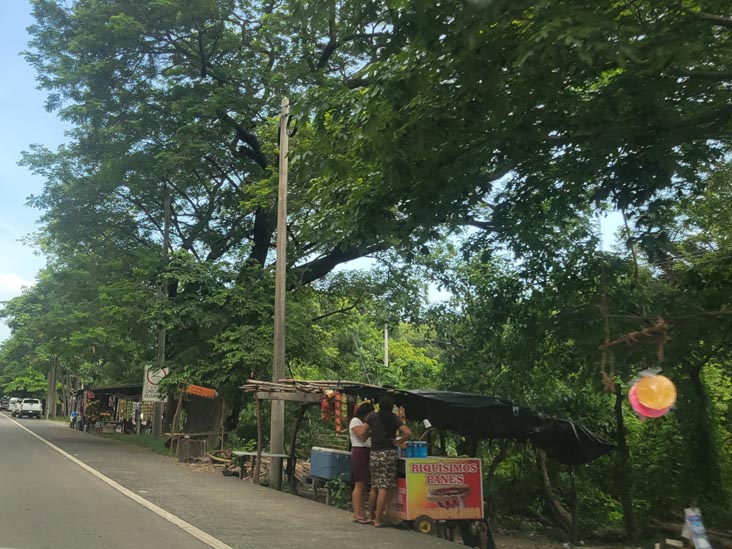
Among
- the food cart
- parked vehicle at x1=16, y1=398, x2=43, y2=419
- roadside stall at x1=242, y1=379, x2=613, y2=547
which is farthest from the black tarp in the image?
parked vehicle at x1=16, y1=398, x2=43, y2=419

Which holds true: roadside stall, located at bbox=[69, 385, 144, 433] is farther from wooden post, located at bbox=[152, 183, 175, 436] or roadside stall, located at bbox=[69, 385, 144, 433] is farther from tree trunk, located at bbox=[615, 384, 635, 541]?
tree trunk, located at bbox=[615, 384, 635, 541]

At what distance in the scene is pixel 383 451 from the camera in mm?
8820

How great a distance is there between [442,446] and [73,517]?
6.80 metres

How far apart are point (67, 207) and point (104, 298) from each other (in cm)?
395

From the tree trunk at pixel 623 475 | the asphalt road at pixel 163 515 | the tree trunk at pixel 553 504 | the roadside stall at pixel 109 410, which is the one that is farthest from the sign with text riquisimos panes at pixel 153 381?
the tree trunk at pixel 623 475

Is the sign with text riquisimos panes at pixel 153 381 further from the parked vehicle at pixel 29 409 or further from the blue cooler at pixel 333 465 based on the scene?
the parked vehicle at pixel 29 409

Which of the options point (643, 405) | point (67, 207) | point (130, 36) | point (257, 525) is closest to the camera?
point (643, 405)

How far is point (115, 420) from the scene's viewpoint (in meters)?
39.8

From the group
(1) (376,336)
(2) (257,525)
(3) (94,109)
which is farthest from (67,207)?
(1) (376,336)

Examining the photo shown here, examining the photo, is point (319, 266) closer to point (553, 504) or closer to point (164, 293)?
point (164, 293)

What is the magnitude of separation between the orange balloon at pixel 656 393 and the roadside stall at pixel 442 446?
463cm

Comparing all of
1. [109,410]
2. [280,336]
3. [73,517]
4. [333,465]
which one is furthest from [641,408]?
[109,410]

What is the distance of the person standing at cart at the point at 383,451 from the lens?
8.69m

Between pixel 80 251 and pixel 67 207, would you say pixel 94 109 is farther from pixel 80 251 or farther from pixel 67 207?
pixel 80 251
